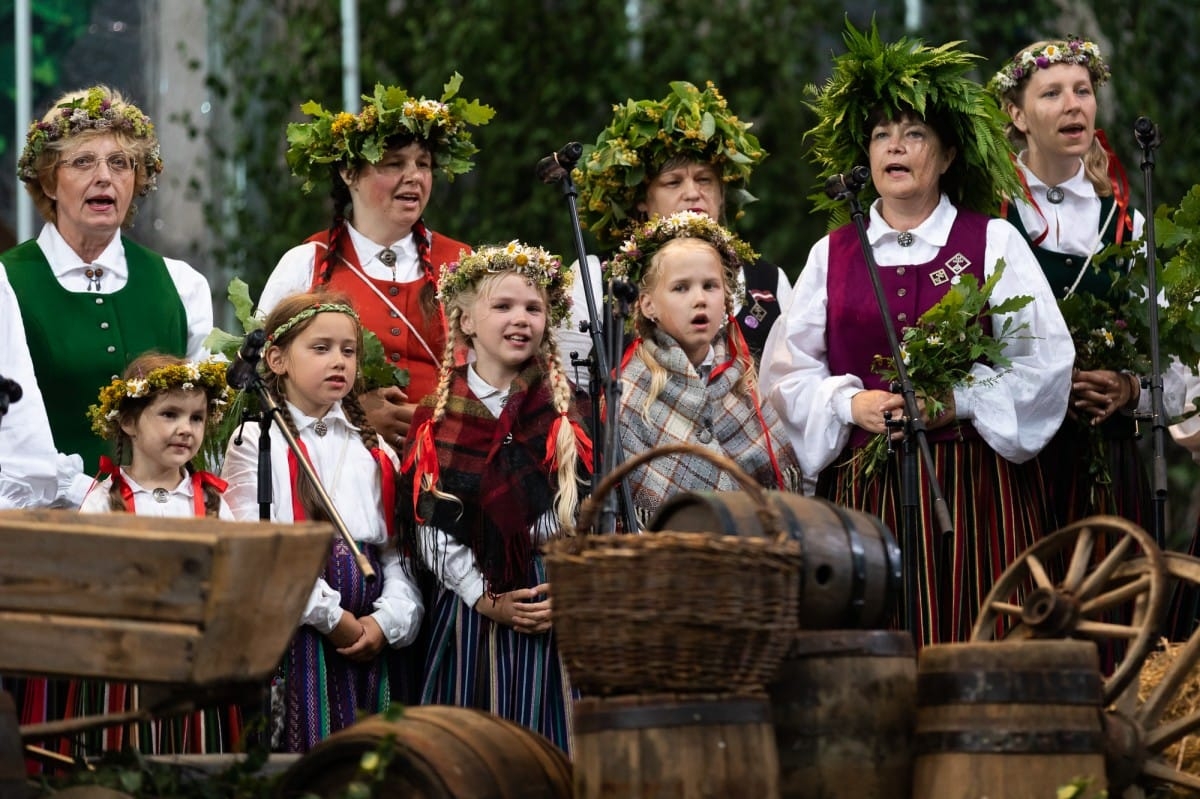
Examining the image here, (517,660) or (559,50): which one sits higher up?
(559,50)

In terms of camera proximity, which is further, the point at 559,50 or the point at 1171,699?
the point at 559,50

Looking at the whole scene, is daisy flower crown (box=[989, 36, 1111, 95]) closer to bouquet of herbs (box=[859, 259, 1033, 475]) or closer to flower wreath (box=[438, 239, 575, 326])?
bouquet of herbs (box=[859, 259, 1033, 475])

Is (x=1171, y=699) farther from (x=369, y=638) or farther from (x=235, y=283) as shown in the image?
(x=235, y=283)

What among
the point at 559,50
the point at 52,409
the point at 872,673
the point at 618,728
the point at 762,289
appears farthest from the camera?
the point at 559,50

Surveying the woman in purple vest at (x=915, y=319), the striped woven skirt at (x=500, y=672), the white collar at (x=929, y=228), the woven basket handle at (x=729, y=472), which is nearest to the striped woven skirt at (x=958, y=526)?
the woman in purple vest at (x=915, y=319)

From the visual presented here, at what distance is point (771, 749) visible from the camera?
173 inches

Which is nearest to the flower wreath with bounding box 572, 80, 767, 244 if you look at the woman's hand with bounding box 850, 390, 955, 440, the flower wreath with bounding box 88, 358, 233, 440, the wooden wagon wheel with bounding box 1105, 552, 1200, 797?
the woman's hand with bounding box 850, 390, 955, 440

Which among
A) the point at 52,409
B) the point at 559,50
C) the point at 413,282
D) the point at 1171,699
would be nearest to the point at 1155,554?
the point at 1171,699

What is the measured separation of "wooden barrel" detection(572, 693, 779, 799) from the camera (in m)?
4.32

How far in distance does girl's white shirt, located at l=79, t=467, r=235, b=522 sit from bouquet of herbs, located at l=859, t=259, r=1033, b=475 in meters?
1.98

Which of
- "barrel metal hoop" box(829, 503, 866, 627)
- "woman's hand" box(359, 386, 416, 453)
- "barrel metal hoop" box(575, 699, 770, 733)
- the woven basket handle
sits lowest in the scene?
"barrel metal hoop" box(575, 699, 770, 733)

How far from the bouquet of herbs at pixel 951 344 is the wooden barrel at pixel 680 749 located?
6.45 ft

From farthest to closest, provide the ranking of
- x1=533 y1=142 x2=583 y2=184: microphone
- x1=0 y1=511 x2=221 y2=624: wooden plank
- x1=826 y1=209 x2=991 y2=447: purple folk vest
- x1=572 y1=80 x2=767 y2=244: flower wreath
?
x1=572 y1=80 x2=767 y2=244: flower wreath, x1=826 y1=209 x2=991 y2=447: purple folk vest, x1=533 y1=142 x2=583 y2=184: microphone, x1=0 y1=511 x2=221 y2=624: wooden plank

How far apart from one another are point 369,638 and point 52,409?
1262 mm
